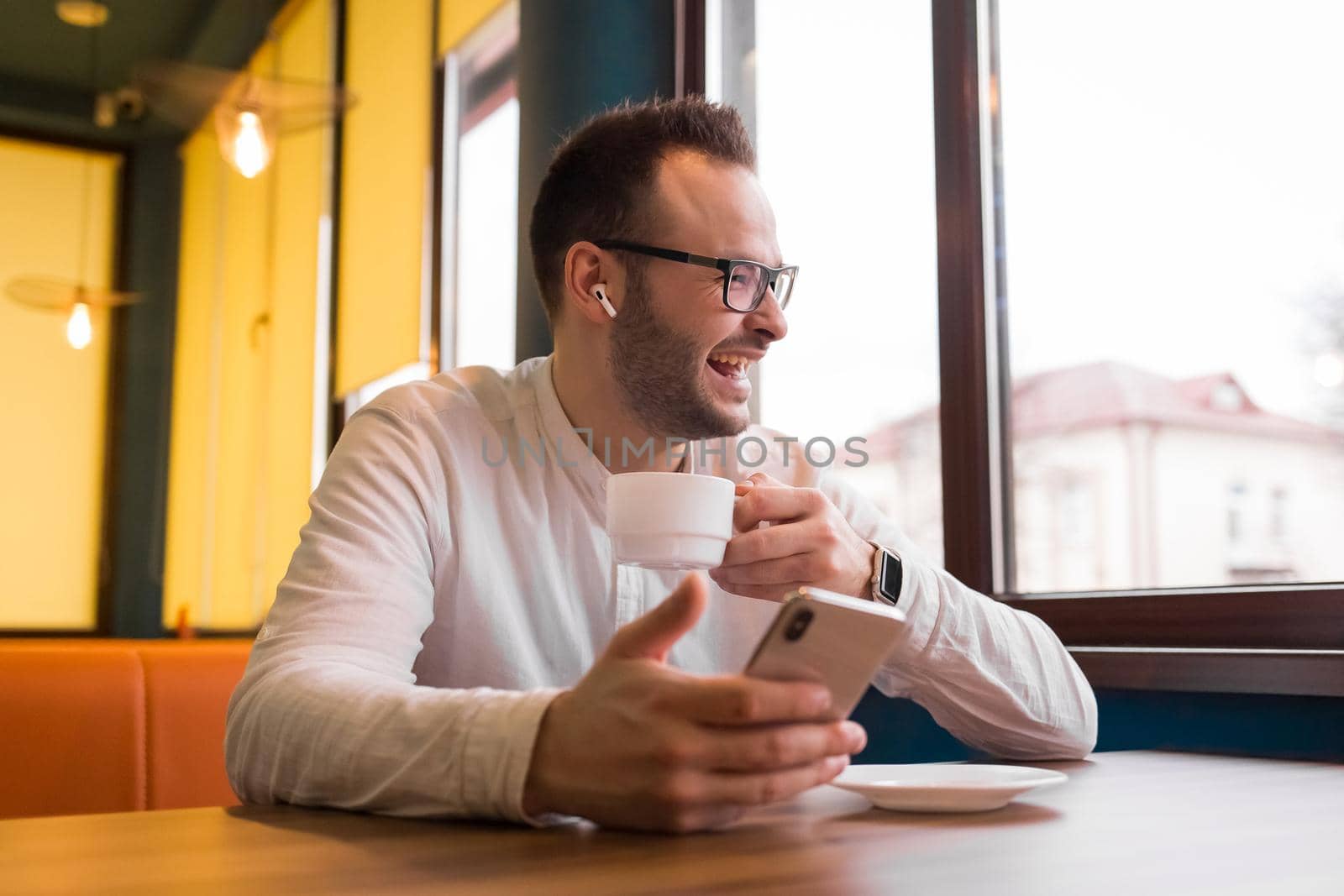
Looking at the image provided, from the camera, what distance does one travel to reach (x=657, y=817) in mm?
860

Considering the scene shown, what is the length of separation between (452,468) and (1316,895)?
1.18m

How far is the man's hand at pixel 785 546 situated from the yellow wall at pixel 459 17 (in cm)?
330

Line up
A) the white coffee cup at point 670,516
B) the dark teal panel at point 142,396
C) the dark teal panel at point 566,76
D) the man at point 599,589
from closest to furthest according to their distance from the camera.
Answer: the man at point 599,589 → the white coffee cup at point 670,516 → the dark teal panel at point 566,76 → the dark teal panel at point 142,396

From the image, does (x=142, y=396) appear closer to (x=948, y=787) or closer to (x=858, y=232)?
(x=858, y=232)

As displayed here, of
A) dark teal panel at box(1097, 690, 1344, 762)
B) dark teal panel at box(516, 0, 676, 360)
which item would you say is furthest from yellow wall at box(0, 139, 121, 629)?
dark teal panel at box(1097, 690, 1344, 762)

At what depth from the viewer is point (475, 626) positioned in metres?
1.64

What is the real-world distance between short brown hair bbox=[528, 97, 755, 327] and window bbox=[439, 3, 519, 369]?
6.83ft

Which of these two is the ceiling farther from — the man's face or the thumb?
the thumb

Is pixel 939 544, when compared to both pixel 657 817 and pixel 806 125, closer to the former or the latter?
pixel 806 125

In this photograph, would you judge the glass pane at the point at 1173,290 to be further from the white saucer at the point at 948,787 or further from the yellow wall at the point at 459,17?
the yellow wall at the point at 459,17

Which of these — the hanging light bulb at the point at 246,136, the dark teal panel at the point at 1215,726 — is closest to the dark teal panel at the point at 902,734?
the dark teal panel at the point at 1215,726

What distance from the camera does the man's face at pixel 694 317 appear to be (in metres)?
1.86

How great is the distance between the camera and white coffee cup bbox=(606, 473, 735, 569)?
1237mm

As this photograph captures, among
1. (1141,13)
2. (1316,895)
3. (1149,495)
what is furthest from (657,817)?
(1141,13)
